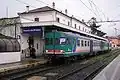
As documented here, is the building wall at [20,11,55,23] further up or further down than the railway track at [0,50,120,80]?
further up

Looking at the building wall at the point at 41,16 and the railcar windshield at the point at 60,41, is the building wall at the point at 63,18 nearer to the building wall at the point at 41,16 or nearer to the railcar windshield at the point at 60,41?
the building wall at the point at 41,16

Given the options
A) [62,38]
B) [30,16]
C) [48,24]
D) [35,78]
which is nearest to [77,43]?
[62,38]

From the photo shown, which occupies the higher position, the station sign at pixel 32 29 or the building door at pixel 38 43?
the station sign at pixel 32 29

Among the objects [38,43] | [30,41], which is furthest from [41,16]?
[30,41]

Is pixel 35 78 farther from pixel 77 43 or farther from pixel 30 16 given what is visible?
pixel 30 16

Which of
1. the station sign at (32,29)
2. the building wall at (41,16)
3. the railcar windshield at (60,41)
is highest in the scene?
the building wall at (41,16)

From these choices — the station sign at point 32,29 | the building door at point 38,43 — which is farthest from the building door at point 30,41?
the station sign at point 32,29

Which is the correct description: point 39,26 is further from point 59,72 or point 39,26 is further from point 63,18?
point 59,72

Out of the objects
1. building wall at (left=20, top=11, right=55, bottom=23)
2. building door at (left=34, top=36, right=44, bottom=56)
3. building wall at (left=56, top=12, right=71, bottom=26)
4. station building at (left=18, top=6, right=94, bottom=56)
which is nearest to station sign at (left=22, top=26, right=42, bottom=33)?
station building at (left=18, top=6, right=94, bottom=56)

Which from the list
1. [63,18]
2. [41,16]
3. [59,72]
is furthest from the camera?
[63,18]

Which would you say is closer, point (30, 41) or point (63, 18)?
point (30, 41)

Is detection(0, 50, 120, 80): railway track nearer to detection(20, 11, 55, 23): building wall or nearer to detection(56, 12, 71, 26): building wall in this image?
detection(20, 11, 55, 23): building wall

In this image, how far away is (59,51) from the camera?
22297mm

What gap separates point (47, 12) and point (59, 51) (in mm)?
16484
